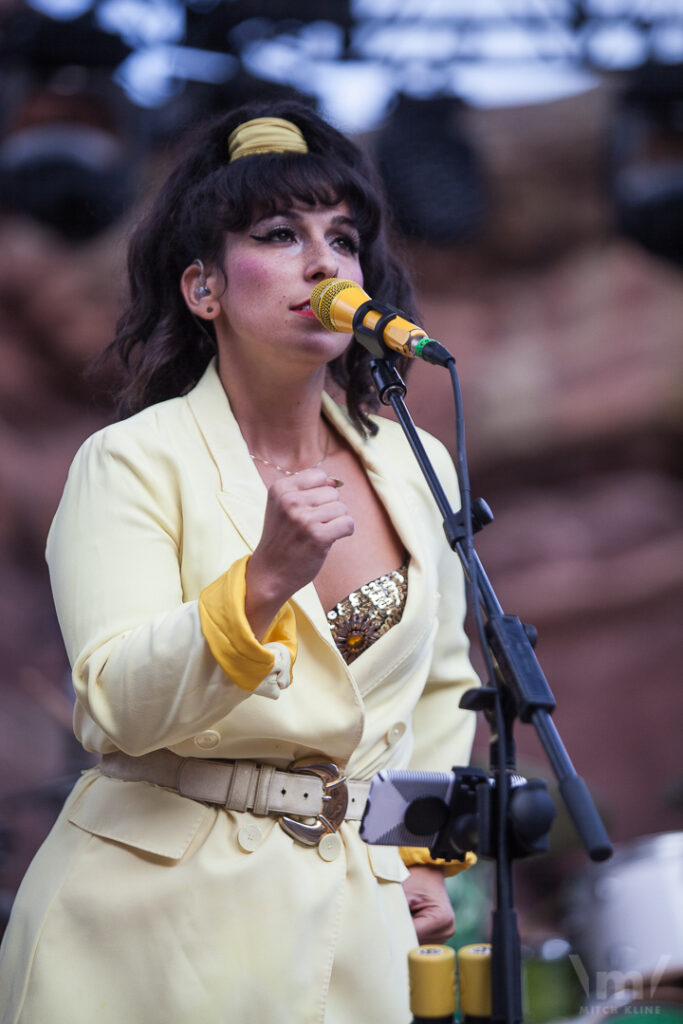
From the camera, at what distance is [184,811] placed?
1.50m

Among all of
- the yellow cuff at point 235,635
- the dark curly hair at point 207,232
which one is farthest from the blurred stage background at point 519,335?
the yellow cuff at point 235,635

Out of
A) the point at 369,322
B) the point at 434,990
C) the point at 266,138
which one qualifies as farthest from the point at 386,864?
the point at 266,138

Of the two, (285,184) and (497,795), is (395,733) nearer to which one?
(497,795)

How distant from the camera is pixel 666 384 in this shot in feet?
20.2

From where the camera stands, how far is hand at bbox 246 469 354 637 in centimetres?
125

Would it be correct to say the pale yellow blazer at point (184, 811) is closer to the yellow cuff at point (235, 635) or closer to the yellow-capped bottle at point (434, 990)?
the yellow cuff at point (235, 635)

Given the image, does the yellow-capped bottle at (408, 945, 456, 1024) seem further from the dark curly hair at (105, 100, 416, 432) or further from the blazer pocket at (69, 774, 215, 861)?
the dark curly hair at (105, 100, 416, 432)

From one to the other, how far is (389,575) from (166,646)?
1.57ft

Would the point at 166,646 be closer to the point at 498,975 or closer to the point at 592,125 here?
the point at 498,975

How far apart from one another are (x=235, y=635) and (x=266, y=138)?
924 mm

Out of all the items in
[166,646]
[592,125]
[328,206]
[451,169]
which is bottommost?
[166,646]

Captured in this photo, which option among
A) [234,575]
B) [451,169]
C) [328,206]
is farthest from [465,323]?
[234,575]

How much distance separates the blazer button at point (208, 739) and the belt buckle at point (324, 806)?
0.13 m

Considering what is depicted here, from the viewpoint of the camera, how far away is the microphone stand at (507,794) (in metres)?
Answer: 1.04
